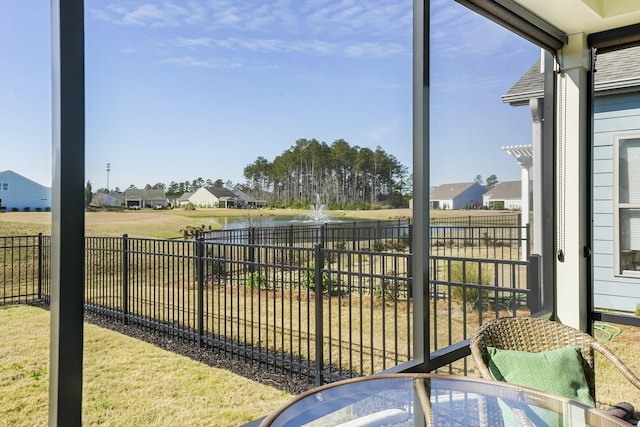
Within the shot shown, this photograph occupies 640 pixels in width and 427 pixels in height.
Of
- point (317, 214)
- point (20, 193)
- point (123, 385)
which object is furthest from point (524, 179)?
point (20, 193)

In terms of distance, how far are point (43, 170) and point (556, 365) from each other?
7.15 ft

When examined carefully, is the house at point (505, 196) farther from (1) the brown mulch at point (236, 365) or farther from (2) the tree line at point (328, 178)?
(1) the brown mulch at point (236, 365)

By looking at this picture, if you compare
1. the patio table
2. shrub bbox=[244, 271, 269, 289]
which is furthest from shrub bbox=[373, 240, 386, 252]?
the patio table

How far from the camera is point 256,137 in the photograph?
317cm

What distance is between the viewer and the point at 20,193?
60.5 inches

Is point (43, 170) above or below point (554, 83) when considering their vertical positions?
A: below

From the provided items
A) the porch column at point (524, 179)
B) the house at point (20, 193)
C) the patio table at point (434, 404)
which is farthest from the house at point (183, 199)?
the porch column at point (524, 179)

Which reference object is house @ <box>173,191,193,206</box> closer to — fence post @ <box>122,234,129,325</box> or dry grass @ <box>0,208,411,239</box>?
dry grass @ <box>0,208,411,239</box>

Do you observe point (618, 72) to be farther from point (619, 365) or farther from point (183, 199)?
point (183, 199)

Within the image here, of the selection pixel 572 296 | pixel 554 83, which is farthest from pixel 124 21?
pixel 572 296

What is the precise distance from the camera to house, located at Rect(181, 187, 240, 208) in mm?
2766

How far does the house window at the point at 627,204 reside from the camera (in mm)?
2916

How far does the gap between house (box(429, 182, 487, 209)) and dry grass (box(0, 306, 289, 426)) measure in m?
1.82

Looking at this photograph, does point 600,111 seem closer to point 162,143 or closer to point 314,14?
point 314,14
